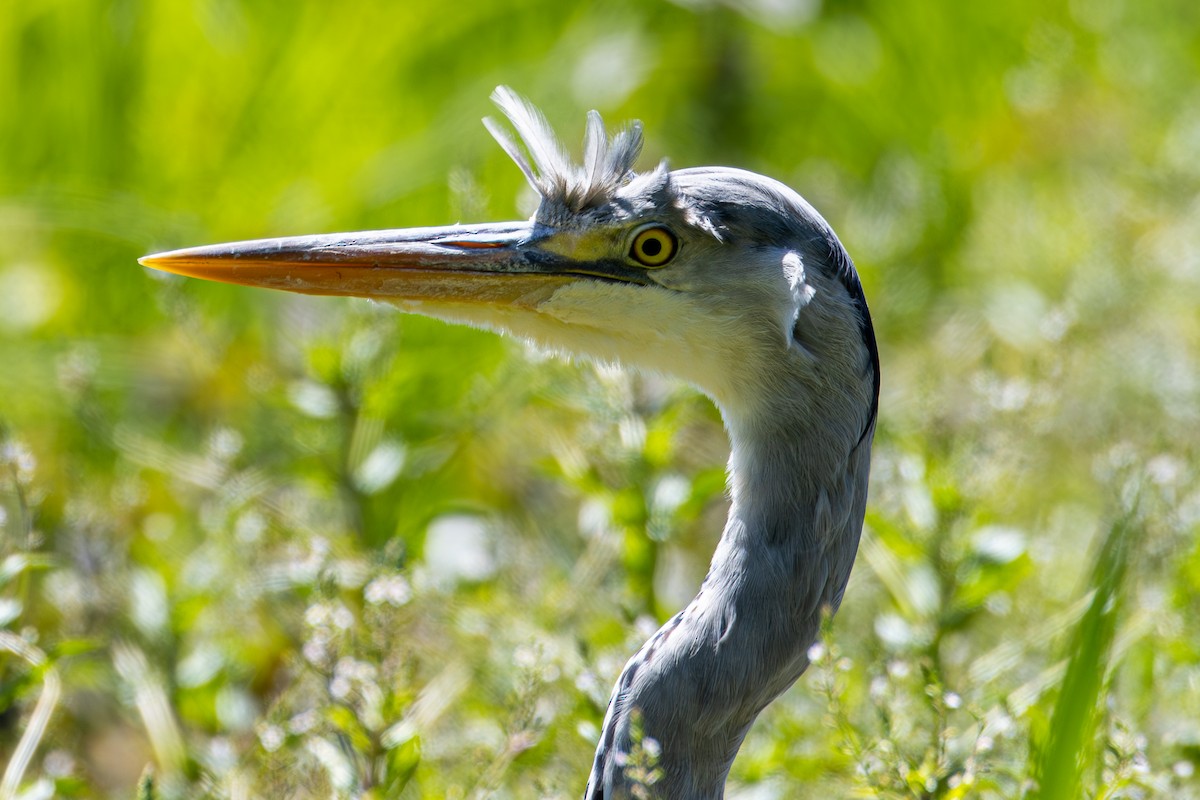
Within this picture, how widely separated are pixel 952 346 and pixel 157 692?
2660mm

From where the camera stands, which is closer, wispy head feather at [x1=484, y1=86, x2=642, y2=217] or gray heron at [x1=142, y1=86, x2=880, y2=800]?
gray heron at [x1=142, y1=86, x2=880, y2=800]

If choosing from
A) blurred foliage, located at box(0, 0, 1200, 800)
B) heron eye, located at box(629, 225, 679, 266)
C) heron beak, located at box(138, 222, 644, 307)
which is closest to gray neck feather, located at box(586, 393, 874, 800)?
blurred foliage, located at box(0, 0, 1200, 800)

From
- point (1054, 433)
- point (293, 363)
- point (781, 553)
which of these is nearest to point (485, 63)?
point (293, 363)

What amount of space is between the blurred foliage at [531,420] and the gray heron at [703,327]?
161 millimetres

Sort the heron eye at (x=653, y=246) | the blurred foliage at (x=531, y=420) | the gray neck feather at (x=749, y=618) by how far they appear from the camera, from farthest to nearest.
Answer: the blurred foliage at (x=531, y=420) < the heron eye at (x=653, y=246) < the gray neck feather at (x=749, y=618)

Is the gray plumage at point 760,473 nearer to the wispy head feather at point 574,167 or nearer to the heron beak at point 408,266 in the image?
the wispy head feather at point 574,167

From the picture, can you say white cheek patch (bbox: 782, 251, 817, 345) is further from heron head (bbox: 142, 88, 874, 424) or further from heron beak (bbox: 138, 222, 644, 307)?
heron beak (bbox: 138, 222, 644, 307)

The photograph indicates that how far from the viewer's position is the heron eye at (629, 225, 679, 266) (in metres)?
1.82

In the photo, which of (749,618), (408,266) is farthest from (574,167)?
(749,618)

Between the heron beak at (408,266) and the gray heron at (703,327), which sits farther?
the heron beak at (408,266)

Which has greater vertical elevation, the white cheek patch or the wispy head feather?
the wispy head feather

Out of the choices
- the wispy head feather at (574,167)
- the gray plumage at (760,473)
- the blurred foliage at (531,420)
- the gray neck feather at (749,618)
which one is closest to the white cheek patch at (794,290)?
the gray plumage at (760,473)

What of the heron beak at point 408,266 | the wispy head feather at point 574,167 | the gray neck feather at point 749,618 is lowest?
the gray neck feather at point 749,618

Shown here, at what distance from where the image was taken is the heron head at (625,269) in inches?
69.1
